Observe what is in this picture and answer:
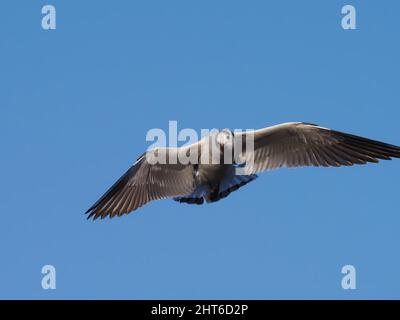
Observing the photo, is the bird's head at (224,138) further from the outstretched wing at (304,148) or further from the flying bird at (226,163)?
the outstretched wing at (304,148)

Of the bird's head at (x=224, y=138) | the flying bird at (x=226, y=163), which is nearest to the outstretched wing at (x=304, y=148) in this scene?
the flying bird at (x=226, y=163)

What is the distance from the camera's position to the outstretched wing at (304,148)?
13.1m

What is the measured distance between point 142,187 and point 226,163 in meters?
1.61

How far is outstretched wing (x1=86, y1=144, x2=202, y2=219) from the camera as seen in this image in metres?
13.7

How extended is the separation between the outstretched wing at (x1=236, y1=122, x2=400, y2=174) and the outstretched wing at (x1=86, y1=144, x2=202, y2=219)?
1171mm

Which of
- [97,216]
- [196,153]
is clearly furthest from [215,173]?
[97,216]

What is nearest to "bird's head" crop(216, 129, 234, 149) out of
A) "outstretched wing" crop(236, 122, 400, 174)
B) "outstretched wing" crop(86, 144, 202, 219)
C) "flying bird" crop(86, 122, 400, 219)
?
"flying bird" crop(86, 122, 400, 219)

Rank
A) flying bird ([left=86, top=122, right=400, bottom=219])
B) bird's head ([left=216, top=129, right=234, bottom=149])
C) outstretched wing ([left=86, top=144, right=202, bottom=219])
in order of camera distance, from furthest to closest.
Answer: outstretched wing ([left=86, top=144, right=202, bottom=219])
flying bird ([left=86, top=122, right=400, bottom=219])
bird's head ([left=216, top=129, right=234, bottom=149])

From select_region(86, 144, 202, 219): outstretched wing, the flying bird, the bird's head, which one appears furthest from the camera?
select_region(86, 144, 202, 219): outstretched wing

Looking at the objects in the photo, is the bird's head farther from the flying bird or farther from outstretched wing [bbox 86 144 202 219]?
outstretched wing [bbox 86 144 202 219]

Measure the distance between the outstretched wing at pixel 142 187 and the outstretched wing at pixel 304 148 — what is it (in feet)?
3.84

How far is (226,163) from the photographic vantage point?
1325 cm

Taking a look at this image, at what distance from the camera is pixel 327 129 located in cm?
1326
